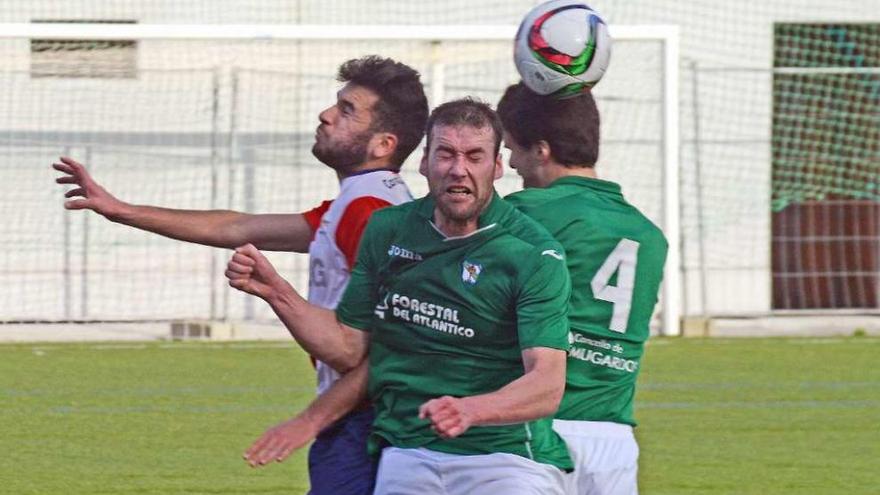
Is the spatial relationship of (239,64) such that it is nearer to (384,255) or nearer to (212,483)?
(212,483)

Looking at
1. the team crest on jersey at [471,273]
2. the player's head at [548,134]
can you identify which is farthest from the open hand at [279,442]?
the player's head at [548,134]

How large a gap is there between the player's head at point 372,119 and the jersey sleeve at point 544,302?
1.12 m

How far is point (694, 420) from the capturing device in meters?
10.5

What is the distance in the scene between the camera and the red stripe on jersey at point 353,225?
505 cm

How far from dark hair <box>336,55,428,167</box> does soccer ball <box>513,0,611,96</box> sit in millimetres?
339

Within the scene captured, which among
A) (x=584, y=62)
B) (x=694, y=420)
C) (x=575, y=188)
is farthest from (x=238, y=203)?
(x=575, y=188)

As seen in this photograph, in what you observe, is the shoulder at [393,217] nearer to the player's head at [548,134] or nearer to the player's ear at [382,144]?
the player's head at [548,134]

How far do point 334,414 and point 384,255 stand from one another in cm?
45

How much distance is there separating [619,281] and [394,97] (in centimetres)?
98

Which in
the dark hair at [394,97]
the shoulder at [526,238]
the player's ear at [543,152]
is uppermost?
the dark hair at [394,97]

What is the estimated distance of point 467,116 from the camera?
4.31m

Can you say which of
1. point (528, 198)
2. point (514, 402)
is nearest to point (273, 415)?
point (528, 198)

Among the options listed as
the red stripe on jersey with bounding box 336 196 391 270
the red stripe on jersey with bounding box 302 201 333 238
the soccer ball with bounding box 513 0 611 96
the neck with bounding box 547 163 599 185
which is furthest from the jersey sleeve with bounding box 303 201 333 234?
the neck with bounding box 547 163 599 185

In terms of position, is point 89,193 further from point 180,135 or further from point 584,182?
point 180,135
